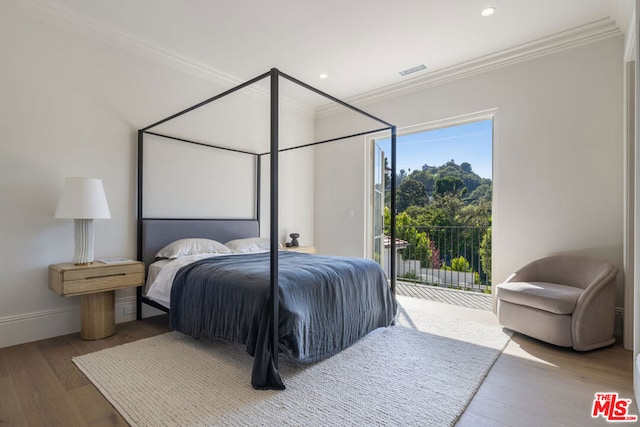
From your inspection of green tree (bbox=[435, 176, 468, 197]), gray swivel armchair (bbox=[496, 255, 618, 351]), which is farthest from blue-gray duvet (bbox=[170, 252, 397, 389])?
green tree (bbox=[435, 176, 468, 197])

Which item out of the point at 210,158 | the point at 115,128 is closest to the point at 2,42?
the point at 115,128

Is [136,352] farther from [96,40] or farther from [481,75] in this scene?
[481,75]

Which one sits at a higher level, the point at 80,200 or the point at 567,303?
the point at 80,200

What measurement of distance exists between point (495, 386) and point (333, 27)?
311cm

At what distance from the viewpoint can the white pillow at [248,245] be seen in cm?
358

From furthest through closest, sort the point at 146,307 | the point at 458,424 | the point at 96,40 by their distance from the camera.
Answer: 1. the point at 146,307
2. the point at 96,40
3. the point at 458,424

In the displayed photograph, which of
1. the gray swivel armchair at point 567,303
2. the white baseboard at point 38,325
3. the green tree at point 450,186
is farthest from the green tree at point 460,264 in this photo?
the white baseboard at point 38,325

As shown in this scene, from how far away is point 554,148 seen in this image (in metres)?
3.15

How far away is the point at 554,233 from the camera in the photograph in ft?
10.3

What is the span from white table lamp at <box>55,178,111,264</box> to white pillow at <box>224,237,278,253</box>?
130cm

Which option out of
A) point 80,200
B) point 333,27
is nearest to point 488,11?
point 333,27

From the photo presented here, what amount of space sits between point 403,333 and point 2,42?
4.06 metres

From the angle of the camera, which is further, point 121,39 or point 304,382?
point 121,39

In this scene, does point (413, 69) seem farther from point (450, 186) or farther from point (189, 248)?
point (189, 248)
